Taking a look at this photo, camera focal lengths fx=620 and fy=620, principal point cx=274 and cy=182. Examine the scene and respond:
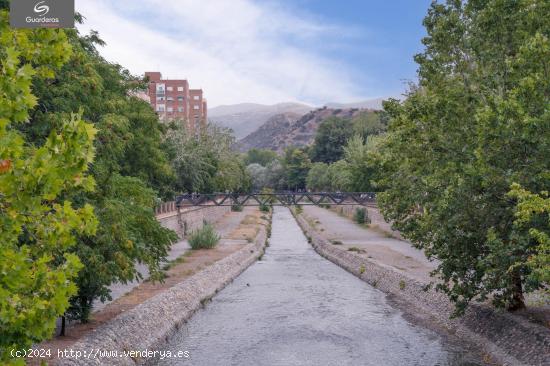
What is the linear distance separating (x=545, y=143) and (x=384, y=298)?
17400 millimetres

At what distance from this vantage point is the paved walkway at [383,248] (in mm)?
37000

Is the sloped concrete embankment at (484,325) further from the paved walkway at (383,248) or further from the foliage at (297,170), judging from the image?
the foliage at (297,170)

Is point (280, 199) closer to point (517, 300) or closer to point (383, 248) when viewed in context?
point (383, 248)

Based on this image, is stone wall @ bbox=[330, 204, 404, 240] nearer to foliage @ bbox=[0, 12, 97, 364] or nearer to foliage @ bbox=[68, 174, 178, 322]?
foliage @ bbox=[68, 174, 178, 322]

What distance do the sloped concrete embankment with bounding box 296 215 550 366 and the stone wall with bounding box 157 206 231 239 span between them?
81.0 ft

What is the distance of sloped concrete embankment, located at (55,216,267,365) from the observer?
54.9 ft

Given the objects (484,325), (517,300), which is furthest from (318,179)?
(517,300)

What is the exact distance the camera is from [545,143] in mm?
15430

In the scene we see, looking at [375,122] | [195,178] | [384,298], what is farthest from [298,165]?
[384,298]

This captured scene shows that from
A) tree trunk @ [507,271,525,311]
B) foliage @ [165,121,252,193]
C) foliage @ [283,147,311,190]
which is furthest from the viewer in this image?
foliage @ [283,147,311,190]

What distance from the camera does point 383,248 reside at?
160 feet

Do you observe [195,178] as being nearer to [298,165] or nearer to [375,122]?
[375,122]

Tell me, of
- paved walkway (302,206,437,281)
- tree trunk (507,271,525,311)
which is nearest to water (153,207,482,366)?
tree trunk (507,271,525,311)

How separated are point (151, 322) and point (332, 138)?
144 m
